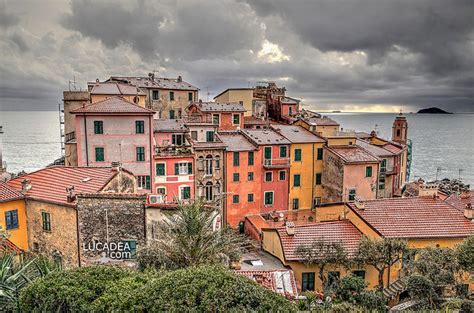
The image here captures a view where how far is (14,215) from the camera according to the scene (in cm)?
2188

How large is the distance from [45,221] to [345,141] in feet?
107

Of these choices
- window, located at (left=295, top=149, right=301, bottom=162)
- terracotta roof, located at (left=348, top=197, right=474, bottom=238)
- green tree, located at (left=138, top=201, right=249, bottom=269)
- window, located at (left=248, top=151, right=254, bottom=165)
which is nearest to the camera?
green tree, located at (left=138, top=201, right=249, bottom=269)

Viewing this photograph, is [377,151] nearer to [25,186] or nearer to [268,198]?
[268,198]

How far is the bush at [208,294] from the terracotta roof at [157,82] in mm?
48487

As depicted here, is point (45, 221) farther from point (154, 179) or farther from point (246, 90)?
point (246, 90)

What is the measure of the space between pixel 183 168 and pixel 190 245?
21887 millimetres

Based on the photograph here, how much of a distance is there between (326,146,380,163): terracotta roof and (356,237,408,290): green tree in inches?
688

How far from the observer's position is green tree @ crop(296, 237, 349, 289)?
2181 centimetres

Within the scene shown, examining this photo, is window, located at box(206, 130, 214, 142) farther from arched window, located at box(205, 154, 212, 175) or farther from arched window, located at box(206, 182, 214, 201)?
arched window, located at box(206, 182, 214, 201)

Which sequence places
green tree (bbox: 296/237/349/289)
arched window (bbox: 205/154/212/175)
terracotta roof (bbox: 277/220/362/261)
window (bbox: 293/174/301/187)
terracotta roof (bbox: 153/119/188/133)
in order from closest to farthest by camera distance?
1. green tree (bbox: 296/237/349/289)
2. terracotta roof (bbox: 277/220/362/261)
3. arched window (bbox: 205/154/212/175)
4. terracotta roof (bbox: 153/119/188/133)
5. window (bbox: 293/174/301/187)

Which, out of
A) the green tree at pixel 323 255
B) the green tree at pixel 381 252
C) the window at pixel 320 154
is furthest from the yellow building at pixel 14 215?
the window at pixel 320 154

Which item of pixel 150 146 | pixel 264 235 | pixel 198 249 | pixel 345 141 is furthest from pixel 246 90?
pixel 198 249

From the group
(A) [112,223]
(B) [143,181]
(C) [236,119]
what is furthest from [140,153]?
(C) [236,119]

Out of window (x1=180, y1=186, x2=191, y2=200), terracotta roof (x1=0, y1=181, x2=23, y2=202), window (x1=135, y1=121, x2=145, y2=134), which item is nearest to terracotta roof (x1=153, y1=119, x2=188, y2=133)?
window (x1=135, y1=121, x2=145, y2=134)
